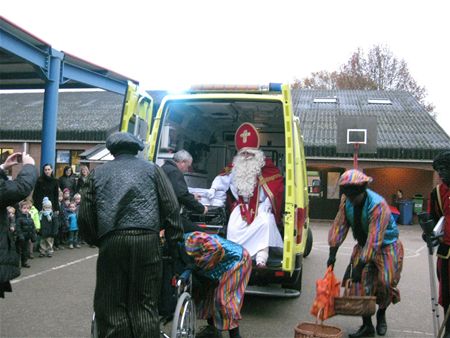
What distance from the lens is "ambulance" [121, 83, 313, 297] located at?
5637 mm

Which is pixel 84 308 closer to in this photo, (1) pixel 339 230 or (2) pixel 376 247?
Result: (1) pixel 339 230

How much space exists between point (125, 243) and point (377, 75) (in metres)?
39.8

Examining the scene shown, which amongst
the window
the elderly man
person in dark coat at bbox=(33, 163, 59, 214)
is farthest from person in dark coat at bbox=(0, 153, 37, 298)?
the window

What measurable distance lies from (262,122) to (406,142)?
1538 cm

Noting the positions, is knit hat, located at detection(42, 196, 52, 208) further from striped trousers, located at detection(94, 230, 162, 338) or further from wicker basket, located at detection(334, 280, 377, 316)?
wicker basket, located at detection(334, 280, 377, 316)

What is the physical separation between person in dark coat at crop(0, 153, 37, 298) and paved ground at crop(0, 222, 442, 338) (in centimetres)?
145

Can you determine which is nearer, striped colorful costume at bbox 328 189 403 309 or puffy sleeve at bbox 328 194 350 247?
striped colorful costume at bbox 328 189 403 309

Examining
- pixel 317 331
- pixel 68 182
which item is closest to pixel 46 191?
pixel 68 182

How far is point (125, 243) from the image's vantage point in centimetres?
345

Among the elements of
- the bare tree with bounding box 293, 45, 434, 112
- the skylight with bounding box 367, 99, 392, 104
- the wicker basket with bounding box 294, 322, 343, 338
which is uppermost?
the bare tree with bounding box 293, 45, 434, 112

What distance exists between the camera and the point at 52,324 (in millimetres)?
5477

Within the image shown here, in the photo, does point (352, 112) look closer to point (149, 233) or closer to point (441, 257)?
point (441, 257)

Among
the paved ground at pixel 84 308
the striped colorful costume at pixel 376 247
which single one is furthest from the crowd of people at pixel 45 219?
the striped colorful costume at pixel 376 247

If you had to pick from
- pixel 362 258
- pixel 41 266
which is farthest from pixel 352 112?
pixel 362 258
